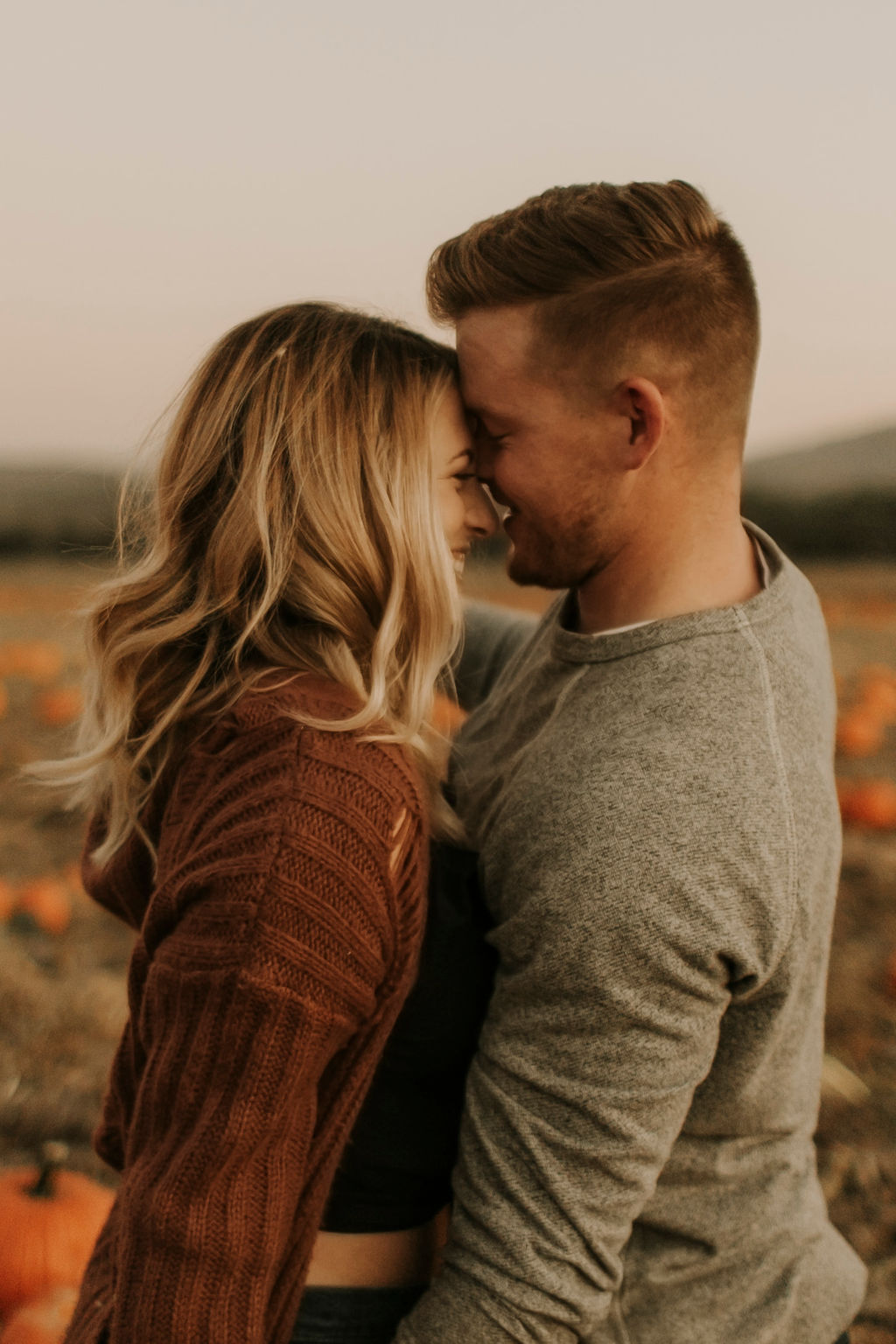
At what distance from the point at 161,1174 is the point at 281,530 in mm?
1003

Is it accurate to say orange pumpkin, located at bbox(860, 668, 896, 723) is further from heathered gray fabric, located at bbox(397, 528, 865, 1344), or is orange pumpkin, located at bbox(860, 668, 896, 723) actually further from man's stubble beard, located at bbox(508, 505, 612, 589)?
heathered gray fabric, located at bbox(397, 528, 865, 1344)

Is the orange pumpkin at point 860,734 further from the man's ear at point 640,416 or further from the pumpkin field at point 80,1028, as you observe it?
the man's ear at point 640,416

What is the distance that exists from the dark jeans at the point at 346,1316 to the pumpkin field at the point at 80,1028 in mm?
971

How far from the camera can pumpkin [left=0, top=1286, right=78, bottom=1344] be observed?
2506 millimetres

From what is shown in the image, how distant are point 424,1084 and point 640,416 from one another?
130cm

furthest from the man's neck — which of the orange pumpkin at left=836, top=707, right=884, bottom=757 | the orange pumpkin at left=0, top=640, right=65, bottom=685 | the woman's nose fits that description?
the orange pumpkin at left=0, top=640, right=65, bottom=685

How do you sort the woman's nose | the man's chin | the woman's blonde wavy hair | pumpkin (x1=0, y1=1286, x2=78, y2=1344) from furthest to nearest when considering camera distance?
pumpkin (x1=0, y1=1286, x2=78, y2=1344)
the man's chin
the woman's nose
the woman's blonde wavy hair

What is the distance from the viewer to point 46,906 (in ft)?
14.4

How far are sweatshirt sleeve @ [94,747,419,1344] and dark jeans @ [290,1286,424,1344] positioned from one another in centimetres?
27

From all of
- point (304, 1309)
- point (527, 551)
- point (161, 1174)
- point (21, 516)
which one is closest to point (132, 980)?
point (161, 1174)

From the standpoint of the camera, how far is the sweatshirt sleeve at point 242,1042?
5.03 feet

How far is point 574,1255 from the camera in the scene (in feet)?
5.66

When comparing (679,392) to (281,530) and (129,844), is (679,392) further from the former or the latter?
(129,844)

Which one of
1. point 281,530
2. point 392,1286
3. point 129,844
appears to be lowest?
point 392,1286
